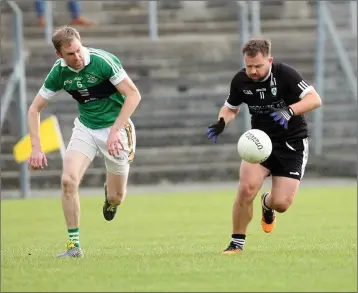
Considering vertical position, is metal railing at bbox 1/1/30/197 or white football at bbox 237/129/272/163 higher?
white football at bbox 237/129/272/163

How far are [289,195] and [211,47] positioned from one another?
13.9m

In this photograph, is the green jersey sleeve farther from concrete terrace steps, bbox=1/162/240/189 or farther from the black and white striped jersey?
concrete terrace steps, bbox=1/162/240/189

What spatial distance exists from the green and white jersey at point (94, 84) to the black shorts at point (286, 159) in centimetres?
156

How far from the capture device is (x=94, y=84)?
35.7 ft

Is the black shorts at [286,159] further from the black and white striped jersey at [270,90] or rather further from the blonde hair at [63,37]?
the blonde hair at [63,37]

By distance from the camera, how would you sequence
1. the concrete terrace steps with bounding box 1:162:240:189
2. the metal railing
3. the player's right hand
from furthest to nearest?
the concrete terrace steps with bounding box 1:162:240:189 < the metal railing < the player's right hand

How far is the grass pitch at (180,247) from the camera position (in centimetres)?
802

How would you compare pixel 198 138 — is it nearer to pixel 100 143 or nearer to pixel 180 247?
pixel 180 247

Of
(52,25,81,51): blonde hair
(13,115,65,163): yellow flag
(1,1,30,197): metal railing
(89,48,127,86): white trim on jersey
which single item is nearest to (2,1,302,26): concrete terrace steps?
(1,1,30,197): metal railing

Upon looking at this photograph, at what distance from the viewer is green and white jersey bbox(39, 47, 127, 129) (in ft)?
35.3

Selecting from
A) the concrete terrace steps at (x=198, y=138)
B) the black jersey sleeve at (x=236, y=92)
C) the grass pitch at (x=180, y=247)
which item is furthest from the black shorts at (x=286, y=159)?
the concrete terrace steps at (x=198, y=138)

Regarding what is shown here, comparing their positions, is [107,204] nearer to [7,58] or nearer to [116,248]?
[116,248]

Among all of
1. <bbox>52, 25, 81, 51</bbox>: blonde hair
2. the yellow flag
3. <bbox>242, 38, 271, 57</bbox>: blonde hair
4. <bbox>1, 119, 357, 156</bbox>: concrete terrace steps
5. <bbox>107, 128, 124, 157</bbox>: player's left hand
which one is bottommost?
<bbox>1, 119, 357, 156</bbox>: concrete terrace steps

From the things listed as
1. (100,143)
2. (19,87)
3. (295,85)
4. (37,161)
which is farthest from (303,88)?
(19,87)
